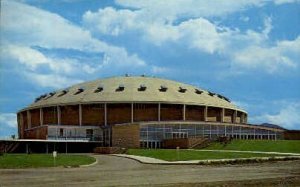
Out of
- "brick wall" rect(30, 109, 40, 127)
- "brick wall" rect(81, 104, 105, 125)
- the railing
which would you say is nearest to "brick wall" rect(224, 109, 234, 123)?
"brick wall" rect(81, 104, 105, 125)

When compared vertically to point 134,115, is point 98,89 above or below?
above

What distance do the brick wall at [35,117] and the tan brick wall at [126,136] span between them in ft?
72.7

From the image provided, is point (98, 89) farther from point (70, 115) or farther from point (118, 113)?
point (118, 113)

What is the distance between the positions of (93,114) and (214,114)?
76.0 ft

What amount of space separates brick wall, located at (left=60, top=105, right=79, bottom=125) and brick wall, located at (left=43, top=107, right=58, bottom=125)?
165 cm

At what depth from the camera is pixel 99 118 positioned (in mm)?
97000

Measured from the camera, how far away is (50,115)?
102m

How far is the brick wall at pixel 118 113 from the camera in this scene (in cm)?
9600

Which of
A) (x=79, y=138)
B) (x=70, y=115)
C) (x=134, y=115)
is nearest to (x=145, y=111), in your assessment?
(x=134, y=115)

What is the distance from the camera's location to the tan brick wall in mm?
86769

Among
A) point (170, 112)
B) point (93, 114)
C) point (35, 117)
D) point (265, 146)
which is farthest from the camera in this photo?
point (35, 117)

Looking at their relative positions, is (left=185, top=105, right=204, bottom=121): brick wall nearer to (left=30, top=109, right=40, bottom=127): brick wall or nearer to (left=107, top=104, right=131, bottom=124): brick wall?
(left=107, top=104, right=131, bottom=124): brick wall

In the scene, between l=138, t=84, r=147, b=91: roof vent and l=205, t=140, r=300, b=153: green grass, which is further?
l=138, t=84, r=147, b=91: roof vent

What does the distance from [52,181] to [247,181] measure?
31.8 ft
